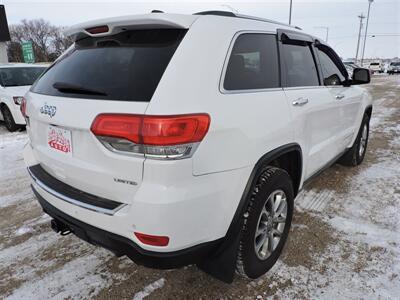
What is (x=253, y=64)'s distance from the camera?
2.35 meters

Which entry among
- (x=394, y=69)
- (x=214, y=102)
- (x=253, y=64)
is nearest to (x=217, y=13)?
(x=253, y=64)

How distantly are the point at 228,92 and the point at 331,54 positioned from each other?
2.44 meters

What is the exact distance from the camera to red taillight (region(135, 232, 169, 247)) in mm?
1743

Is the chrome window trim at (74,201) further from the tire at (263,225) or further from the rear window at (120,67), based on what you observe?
the tire at (263,225)

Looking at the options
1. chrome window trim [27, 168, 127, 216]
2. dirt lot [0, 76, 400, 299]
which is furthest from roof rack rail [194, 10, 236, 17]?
dirt lot [0, 76, 400, 299]

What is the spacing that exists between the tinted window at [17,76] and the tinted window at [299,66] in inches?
287

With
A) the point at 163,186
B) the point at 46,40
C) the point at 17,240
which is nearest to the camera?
the point at 163,186

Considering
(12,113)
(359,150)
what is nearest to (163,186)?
(359,150)

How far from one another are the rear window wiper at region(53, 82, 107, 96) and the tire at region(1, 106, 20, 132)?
6177 mm

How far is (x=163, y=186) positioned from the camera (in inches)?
66.3

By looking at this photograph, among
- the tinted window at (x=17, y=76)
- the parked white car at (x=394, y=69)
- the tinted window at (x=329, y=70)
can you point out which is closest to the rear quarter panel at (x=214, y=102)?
the tinted window at (x=329, y=70)

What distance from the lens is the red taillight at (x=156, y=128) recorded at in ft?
5.48

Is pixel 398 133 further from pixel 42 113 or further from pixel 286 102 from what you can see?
pixel 42 113

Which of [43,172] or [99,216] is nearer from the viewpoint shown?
[99,216]
